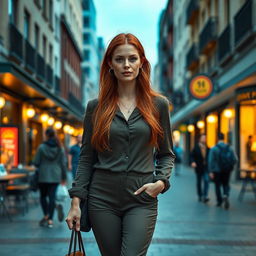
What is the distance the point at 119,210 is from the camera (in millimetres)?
3088

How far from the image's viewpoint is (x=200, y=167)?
14.2 metres

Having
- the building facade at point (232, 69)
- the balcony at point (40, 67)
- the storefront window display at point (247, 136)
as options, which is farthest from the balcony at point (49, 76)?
the storefront window display at point (247, 136)

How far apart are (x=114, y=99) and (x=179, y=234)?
18.7 feet

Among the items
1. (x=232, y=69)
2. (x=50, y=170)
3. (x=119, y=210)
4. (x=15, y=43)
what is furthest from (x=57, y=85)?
(x=119, y=210)

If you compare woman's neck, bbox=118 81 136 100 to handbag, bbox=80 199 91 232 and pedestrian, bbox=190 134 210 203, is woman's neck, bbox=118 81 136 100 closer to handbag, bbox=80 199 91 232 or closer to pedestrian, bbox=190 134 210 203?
handbag, bbox=80 199 91 232

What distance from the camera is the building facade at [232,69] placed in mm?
17422

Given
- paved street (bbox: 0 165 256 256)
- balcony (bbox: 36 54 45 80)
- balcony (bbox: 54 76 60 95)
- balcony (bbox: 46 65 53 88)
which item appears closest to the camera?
paved street (bbox: 0 165 256 256)

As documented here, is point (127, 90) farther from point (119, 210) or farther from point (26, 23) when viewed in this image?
point (26, 23)

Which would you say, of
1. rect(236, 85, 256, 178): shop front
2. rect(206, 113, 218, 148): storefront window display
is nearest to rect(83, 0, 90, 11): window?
rect(206, 113, 218, 148): storefront window display

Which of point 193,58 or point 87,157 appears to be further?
point 193,58

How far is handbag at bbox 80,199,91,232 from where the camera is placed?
3.12 m

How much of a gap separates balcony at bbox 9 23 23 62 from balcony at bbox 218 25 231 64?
26.2 ft

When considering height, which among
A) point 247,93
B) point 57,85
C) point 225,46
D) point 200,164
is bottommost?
point 200,164

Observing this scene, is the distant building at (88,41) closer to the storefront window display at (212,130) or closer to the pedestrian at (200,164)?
the storefront window display at (212,130)
